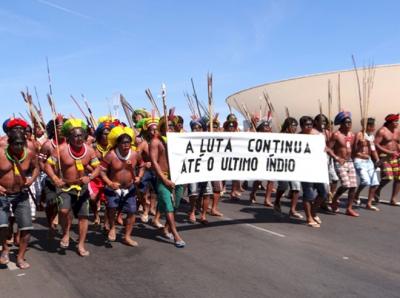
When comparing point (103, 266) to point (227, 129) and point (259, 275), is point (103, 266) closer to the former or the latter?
point (259, 275)

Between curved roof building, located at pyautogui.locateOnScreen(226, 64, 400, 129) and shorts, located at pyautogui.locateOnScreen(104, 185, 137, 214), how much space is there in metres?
29.9

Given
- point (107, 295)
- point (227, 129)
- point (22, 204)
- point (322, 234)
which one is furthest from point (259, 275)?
point (227, 129)

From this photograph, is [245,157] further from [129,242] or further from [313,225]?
[129,242]

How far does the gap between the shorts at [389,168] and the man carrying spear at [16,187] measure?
706cm

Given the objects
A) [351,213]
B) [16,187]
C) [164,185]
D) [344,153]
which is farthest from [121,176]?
[351,213]

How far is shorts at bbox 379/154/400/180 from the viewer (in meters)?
8.98

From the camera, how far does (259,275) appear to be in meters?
4.63

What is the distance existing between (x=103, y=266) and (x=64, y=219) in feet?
3.14

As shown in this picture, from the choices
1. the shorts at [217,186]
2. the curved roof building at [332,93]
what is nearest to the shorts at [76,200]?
the shorts at [217,186]

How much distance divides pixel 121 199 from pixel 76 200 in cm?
65

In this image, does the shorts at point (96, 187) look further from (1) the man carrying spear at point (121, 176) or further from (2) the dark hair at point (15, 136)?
(2) the dark hair at point (15, 136)

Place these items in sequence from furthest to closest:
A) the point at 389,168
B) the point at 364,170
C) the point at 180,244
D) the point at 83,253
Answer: the point at 389,168, the point at 364,170, the point at 180,244, the point at 83,253

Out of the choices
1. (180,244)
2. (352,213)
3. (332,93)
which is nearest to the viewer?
(180,244)

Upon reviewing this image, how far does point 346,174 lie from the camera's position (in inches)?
309
